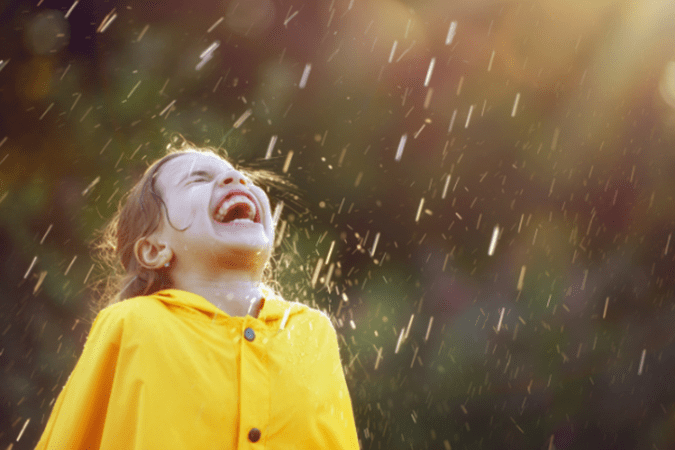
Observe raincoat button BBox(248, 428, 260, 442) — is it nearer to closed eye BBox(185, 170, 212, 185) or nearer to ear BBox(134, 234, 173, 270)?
ear BBox(134, 234, 173, 270)

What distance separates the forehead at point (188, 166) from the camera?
152 cm

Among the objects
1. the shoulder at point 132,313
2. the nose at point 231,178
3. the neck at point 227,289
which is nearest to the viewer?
the shoulder at point 132,313

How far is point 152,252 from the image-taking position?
4.85ft

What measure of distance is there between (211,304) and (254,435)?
34cm

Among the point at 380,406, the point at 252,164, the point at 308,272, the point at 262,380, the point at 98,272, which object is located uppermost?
the point at 262,380

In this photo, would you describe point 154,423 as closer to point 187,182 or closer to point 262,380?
point 262,380

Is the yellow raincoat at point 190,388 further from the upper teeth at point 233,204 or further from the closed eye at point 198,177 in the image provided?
the closed eye at point 198,177

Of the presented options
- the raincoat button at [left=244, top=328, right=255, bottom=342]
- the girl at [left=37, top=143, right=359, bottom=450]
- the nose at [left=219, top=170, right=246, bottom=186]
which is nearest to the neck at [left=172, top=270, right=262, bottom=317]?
the girl at [left=37, top=143, right=359, bottom=450]

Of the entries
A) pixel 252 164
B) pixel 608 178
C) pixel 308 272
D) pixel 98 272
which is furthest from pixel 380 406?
pixel 608 178

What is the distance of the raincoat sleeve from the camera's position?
1.10 metres

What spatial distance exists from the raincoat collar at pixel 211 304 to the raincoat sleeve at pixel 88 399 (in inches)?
5.0

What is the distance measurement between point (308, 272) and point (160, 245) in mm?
1222

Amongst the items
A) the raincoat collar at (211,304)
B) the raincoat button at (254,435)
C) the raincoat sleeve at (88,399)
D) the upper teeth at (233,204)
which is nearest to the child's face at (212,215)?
the upper teeth at (233,204)

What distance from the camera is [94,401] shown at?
1.14 metres
